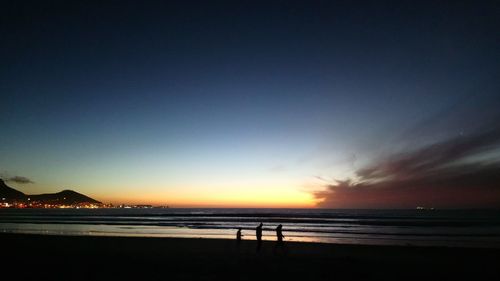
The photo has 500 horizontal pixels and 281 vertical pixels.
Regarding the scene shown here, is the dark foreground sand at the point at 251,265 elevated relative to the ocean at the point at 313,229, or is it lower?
elevated

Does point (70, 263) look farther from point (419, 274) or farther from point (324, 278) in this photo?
point (419, 274)

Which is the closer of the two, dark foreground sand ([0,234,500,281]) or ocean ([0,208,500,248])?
dark foreground sand ([0,234,500,281])

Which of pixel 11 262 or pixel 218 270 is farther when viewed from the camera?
pixel 11 262

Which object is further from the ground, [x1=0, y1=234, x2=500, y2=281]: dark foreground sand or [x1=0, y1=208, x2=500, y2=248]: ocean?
[x1=0, y1=234, x2=500, y2=281]: dark foreground sand

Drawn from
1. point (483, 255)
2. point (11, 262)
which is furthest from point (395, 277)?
point (11, 262)

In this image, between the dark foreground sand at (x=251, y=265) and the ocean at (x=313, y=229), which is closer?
the dark foreground sand at (x=251, y=265)

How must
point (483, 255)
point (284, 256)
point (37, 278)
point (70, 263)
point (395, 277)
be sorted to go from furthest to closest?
point (483, 255), point (284, 256), point (70, 263), point (395, 277), point (37, 278)

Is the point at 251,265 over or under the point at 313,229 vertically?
over

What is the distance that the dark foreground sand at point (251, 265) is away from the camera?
14.1 meters

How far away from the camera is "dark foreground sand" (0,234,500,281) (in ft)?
46.1

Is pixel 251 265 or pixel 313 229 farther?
pixel 313 229

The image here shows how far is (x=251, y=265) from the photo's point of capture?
16438 mm

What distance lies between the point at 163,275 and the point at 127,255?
714cm

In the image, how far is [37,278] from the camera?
1316 cm
